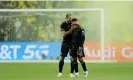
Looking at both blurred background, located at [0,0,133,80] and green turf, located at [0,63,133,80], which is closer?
green turf, located at [0,63,133,80]

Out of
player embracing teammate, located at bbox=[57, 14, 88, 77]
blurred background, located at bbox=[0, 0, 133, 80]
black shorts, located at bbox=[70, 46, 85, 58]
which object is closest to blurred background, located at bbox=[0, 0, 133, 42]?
blurred background, located at bbox=[0, 0, 133, 80]

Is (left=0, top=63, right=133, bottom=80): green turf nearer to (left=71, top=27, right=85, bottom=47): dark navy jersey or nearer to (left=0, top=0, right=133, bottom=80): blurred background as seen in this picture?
(left=71, top=27, right=85, bottom=47): dark navy jersey

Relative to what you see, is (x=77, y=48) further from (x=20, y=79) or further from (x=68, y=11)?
(x=68, y=11)

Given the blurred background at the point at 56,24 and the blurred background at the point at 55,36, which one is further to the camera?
the blurred background at the point at 56,24

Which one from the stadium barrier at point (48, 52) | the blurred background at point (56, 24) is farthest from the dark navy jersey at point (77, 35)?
the blurred background at point (56, 24)

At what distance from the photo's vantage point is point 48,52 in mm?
32469

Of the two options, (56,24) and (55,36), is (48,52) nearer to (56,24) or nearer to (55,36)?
(55,36)

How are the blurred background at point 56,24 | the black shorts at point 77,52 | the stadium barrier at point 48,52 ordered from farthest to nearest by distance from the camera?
the blurred background at point 56,24 → the stadium barrier at point 48,52 → the black shorts at point 77,52

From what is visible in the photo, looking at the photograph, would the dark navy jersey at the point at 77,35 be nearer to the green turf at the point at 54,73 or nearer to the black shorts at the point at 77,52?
the black shorts at the point at 77,52

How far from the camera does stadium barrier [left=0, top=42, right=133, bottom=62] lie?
32.4 meters

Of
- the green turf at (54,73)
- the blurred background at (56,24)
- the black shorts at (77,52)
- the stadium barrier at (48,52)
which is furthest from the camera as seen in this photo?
the blurred background at (56,24)

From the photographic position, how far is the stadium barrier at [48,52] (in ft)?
106

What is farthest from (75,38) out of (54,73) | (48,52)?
(48,52)

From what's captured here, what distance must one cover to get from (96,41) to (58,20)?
7.75ft
